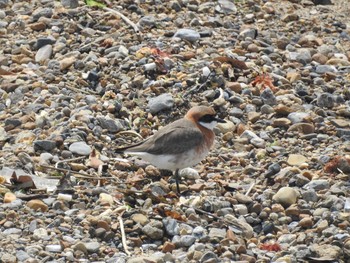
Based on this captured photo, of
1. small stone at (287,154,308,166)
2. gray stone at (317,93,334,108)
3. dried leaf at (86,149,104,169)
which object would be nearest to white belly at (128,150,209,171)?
dried leaf at (86,149,104,169)

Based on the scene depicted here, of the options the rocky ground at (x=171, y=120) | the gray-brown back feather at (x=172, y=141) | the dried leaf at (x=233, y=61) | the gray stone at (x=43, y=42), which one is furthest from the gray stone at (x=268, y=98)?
the gray stone at (x=43, y=42)

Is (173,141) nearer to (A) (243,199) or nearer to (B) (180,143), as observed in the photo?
(B) (180,143)

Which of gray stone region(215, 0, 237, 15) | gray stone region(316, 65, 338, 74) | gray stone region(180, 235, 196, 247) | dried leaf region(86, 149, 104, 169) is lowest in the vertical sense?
dried leaf region(86, 149, 104, 169)

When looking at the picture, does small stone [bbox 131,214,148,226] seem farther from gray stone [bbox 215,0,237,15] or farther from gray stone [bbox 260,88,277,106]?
gray stone [bbox 215,0,237,15]

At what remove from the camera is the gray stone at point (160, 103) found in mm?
11273

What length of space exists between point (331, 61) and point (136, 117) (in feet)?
10.6

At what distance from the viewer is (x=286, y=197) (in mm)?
9680

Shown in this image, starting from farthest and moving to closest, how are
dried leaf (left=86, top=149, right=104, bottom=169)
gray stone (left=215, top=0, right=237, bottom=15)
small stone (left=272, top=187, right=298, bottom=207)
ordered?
gray stone (left=215, top=0, right=237, bottom=15)
dried leaf (left=86, top=149, right=104, bottom=169)
small stone (left=272, top=187, right=298, bottom=207)

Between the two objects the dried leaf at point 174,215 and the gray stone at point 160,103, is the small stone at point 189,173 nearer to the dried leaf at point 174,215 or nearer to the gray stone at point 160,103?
the gray stone at point 160,103

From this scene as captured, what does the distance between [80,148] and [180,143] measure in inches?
44.3

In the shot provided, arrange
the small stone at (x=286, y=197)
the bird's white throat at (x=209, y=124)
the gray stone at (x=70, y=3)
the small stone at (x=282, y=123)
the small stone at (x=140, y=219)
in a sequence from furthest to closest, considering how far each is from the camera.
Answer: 1. the gray stone at (x=70, y=3)
2. the small stone at (x=282, y=123)
3. the bird's white throat at (x=209, y=124)
4. the small stone at (x=286, y=197)
5. the small stone at (x=140, y=219)

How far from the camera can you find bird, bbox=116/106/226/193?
9922mm

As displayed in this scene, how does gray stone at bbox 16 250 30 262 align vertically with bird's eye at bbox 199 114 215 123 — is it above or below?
below

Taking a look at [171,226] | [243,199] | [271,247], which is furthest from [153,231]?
[243,199]
